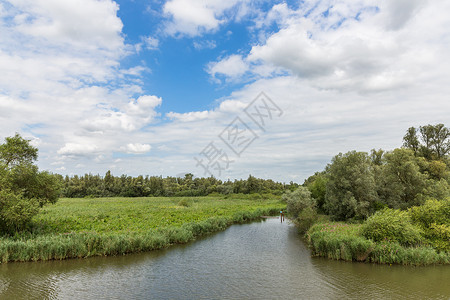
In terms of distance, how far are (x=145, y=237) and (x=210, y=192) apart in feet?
317

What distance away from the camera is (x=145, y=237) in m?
26.0

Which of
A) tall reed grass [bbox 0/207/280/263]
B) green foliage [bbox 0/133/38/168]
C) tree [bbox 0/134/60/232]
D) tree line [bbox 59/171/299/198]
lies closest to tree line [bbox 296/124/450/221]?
tall reed grass [bbox 0/207/280/263]

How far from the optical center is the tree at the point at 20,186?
23625 millimetres

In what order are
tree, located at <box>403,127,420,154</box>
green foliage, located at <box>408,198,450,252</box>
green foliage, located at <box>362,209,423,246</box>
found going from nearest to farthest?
green foliage, located at <box>408,198,450,252</box> < green foliage, located at <box>362,209,423,246</box> < tree, located at <box>403,127,420,154</box>

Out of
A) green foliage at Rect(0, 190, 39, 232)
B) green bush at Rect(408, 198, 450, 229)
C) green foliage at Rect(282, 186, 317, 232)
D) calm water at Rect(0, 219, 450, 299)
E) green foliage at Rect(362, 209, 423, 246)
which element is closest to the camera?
calm water at Rect(0, 219, 450, 299)

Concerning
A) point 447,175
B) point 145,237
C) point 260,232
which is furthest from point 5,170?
point 447,175

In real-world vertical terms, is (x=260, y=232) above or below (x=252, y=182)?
below

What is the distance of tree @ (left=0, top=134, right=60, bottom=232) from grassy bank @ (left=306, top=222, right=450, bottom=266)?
1112 inches

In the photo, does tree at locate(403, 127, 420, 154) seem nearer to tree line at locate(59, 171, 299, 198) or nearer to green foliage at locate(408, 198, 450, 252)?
green foliage at locate(408, 198, 450, 252)

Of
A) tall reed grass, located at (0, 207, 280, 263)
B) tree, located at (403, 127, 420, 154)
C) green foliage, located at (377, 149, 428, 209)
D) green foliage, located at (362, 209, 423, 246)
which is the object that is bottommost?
tall reed grass, located at (0, 207, 280, 263)

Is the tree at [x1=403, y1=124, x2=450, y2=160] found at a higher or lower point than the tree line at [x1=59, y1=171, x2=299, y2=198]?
higher

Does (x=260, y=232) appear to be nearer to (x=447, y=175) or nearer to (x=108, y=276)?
(x=108, y=276)

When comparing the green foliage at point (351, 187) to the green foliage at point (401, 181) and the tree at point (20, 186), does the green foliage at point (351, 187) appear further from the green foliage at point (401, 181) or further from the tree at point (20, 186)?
the tree at point (20, 186)

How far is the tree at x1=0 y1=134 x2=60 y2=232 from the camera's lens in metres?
23.6
